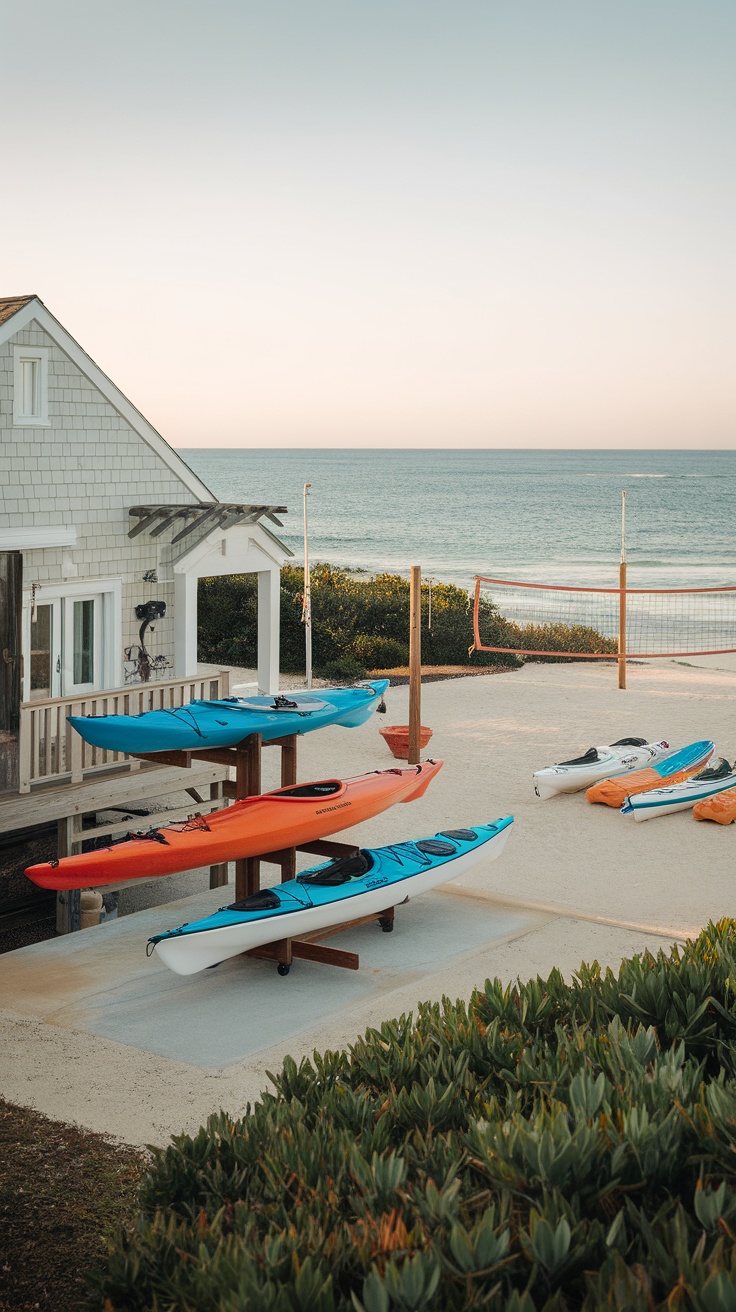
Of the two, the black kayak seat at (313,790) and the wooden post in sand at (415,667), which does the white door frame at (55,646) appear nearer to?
the wooden post in sand at (415,667)

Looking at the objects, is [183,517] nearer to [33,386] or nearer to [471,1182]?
[33,386]

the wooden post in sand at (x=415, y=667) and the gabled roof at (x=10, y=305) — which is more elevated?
the gabled roof at (x=10, y=305)

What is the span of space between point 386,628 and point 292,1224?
2527cm

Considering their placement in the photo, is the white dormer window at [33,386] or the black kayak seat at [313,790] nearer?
the black kayak seat at [313,790]

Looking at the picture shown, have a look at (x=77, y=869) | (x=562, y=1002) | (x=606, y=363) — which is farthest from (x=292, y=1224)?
(x=606, y=363)

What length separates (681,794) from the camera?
46.6 feet

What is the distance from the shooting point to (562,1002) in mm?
4391

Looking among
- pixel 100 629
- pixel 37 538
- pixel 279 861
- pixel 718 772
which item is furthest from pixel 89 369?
pixel 718 772

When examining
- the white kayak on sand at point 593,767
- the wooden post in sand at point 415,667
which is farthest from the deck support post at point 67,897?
the white kayak on sand at point 593,767

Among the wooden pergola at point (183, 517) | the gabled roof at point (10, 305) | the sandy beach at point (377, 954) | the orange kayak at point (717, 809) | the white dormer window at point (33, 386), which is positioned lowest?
the sandy beach at point (377, 954)

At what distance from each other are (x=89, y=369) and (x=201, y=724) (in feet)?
18.1

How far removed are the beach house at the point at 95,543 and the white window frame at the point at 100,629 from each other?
14mm

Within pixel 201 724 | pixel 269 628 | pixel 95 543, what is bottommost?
pixel 201 724

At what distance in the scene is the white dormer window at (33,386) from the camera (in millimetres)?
13391
